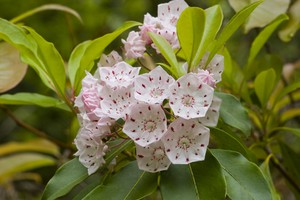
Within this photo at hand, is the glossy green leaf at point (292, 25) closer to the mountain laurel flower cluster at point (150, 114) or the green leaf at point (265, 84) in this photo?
the green leaf at point (265, 84)

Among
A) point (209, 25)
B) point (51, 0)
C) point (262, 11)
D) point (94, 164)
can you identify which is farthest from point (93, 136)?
point (51, 0)

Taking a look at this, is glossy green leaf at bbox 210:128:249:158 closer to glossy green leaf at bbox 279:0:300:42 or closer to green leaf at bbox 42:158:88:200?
green leaf at bbox 42:158:88:200

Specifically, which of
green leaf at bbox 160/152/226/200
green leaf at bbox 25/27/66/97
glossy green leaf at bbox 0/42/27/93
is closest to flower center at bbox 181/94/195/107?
green leaf at bbox 160/152/226/200

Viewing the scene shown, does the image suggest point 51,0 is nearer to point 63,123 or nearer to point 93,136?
point 63,123

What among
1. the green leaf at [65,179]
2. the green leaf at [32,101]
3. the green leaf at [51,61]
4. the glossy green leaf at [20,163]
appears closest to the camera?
the green leaf at [65,179]

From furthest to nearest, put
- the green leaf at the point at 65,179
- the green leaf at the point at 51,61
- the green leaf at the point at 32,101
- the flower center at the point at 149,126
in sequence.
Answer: the green leaf at the point at 32,101
the green leaf at the point at 51,61
the green leaf at the point at 65,179
the flower center at the point at 149,126

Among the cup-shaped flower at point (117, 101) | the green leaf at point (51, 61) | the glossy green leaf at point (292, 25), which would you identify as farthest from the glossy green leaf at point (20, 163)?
the cup-shaped flower at point (117, 101)
